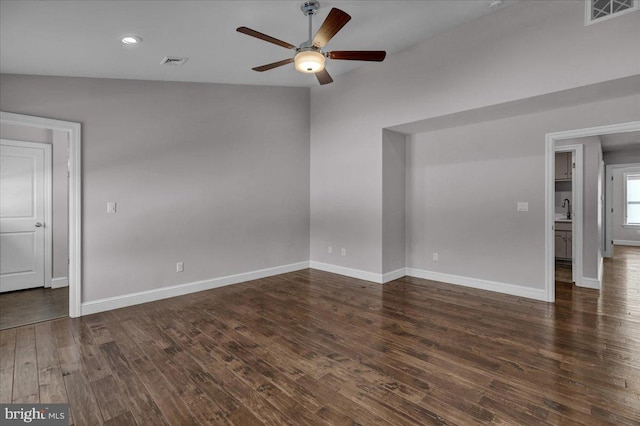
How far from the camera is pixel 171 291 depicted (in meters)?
4.46

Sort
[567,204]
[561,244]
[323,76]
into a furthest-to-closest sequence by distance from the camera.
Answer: [567,204]
[561,244]
[323,76]

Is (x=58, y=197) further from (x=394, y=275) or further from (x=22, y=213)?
(x=394, y=275)

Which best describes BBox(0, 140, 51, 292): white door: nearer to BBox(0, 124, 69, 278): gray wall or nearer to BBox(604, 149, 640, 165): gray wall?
BBox(0, 124, 69, 278): gray wall

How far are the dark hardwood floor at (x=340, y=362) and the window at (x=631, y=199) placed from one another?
23.0ft

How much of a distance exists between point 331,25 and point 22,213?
5.17 metres

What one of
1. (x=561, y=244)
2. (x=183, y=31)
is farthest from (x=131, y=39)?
(x=561, y=244)

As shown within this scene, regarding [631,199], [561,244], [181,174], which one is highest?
[181,174]

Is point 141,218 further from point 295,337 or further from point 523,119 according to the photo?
point 523,119

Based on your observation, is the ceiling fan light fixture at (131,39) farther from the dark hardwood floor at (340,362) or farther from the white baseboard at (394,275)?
the white baseboard at (394,275)

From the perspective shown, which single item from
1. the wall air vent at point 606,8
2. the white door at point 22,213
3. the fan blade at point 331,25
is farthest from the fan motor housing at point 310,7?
the white door at point 22,213

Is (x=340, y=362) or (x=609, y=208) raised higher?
(x=609, y=208)

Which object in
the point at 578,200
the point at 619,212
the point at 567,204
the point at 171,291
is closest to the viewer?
the point at 171,291

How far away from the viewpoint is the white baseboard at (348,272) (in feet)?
16.8

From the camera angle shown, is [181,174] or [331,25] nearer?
[331,25]
